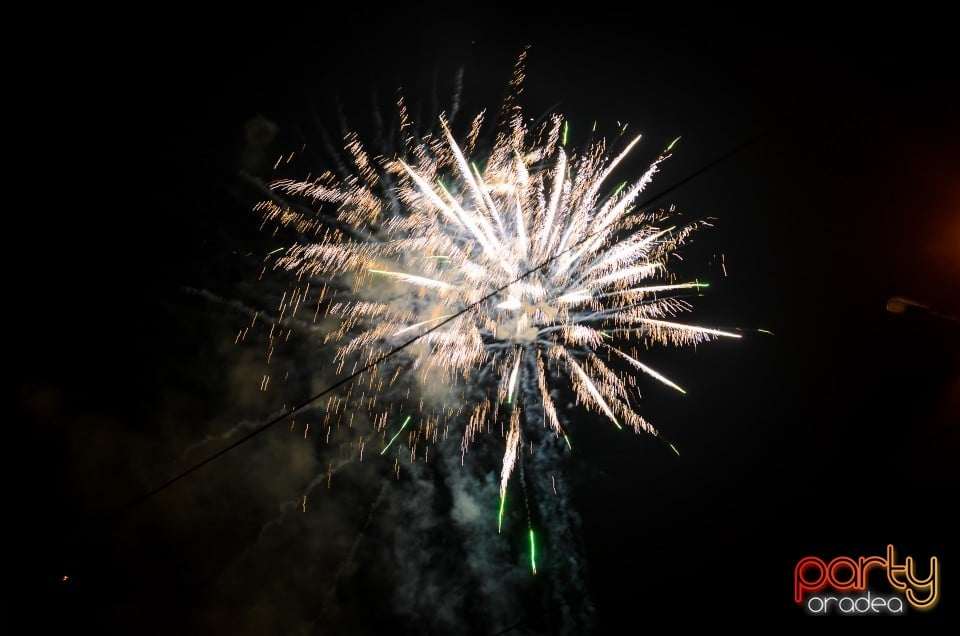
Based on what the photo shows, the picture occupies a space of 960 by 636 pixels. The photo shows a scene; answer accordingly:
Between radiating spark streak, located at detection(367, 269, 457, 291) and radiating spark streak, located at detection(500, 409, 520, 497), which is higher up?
radiating spark streak, located at detection(367, 269, 457, 291)

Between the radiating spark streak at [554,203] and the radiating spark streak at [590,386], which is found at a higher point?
the radiating spark streak at [554,203]

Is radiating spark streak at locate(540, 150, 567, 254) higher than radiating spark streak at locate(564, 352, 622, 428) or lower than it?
higher

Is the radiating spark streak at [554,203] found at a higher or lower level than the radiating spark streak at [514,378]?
higher

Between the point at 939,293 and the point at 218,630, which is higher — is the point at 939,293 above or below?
above

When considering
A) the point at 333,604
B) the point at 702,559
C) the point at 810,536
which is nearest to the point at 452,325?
the point at 702,559

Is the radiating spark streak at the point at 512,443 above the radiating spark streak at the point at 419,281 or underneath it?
underneath

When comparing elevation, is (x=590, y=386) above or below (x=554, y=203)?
below

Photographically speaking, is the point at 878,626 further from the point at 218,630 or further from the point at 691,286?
the point at 218,630

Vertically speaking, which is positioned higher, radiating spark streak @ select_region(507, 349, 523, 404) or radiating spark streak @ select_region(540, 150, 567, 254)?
radiating spark streak @ select_region(540, 150, 567, 254)

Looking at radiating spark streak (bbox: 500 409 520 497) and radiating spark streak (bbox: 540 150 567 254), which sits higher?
radiating spark streak (bbox: 540 150 567 254)

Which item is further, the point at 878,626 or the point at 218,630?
the point at 218,630

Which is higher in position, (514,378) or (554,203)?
(554,203)
